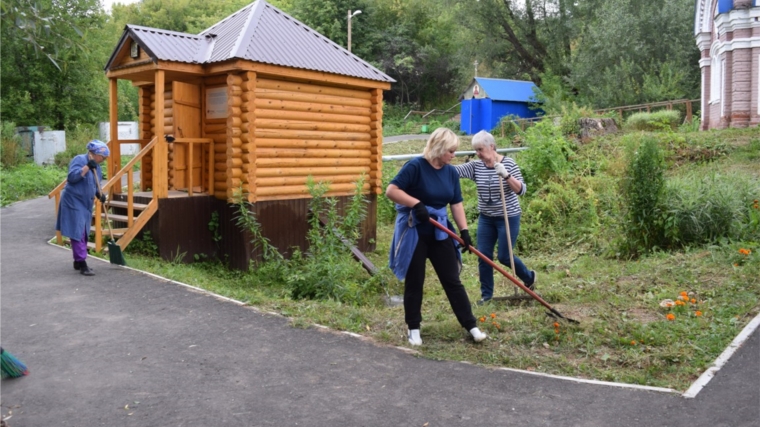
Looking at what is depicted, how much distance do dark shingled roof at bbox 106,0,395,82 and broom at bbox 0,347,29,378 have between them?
6.54 meters

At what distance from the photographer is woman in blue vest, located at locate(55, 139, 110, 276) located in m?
8.59

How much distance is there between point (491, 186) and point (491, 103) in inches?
1244

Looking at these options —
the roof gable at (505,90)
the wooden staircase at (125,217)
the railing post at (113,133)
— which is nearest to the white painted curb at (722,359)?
the wooden staircase at (125,217)

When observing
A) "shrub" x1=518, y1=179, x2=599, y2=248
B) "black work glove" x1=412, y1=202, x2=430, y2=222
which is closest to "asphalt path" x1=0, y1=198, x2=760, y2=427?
"black work glove" x1=412, y1=202, x2=430, y2=222

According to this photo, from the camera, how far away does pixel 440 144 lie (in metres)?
5.52

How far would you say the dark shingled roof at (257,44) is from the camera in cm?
1077

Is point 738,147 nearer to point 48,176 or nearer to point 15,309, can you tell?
Result: point 15,309

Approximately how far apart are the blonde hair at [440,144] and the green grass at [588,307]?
1603mm

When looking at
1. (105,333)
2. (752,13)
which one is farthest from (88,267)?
(752,13)

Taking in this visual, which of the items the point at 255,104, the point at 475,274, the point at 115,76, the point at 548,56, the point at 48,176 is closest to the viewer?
the point at 475,274

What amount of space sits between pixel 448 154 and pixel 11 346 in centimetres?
411

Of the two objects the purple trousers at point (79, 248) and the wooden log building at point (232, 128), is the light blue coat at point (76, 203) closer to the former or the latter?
the purple trousers at point (79, 248)

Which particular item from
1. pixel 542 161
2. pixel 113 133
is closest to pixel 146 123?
pixel 113 133

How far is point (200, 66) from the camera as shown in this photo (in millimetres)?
11148
